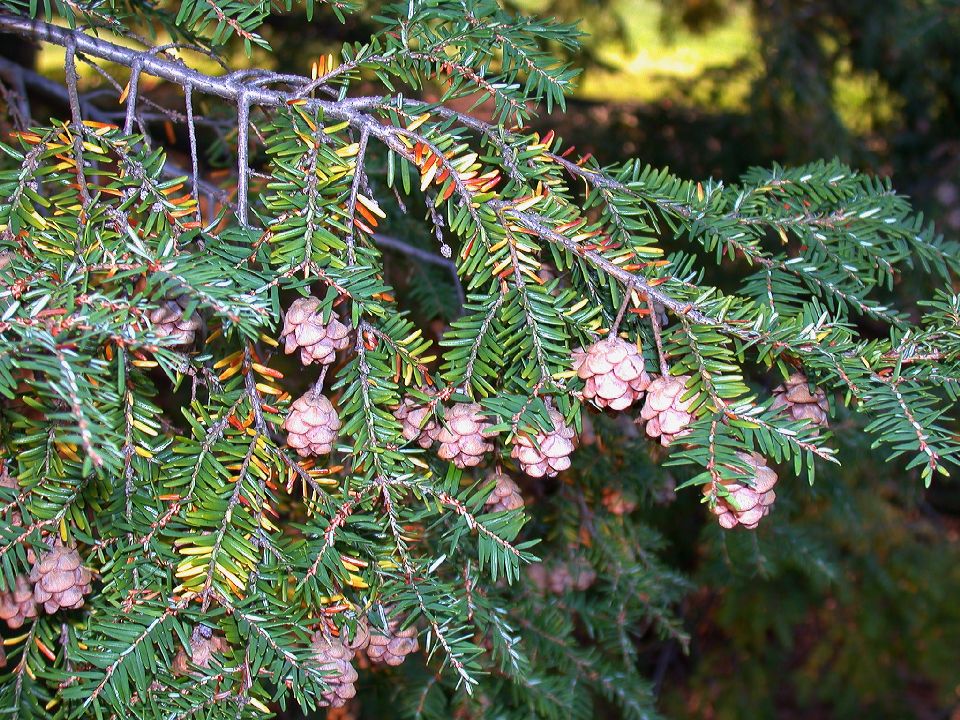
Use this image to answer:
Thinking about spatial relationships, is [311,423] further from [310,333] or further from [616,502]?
[616,502]

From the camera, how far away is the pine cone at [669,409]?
641 millimetres

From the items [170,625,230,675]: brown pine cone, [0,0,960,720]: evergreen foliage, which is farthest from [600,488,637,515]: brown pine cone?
[170,625,230,675]: brown pine cone

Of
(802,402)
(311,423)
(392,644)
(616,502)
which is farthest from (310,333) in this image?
(616,502)

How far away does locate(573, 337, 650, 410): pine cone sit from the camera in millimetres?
626

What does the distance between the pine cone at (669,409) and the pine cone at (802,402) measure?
0.12m

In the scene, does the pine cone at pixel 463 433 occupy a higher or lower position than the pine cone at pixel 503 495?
higher

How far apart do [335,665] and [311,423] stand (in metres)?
0.21

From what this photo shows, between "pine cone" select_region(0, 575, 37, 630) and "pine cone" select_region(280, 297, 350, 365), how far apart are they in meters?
0.31

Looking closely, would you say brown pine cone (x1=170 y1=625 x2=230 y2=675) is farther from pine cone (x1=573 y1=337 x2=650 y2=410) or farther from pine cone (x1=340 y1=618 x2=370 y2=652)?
pine cone (x1=573 y1=337 x2=650 y2=410)

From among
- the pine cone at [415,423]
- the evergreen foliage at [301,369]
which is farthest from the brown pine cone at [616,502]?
the pine cone at [415,423]

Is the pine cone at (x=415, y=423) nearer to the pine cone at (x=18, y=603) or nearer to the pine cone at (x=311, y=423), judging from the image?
the pine cone at (x=311, y=423)

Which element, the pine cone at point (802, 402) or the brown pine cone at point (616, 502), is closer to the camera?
the pine cone at point (802, 402)

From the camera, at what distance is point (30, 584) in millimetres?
712

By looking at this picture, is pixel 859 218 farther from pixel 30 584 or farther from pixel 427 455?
pixel 30 584
